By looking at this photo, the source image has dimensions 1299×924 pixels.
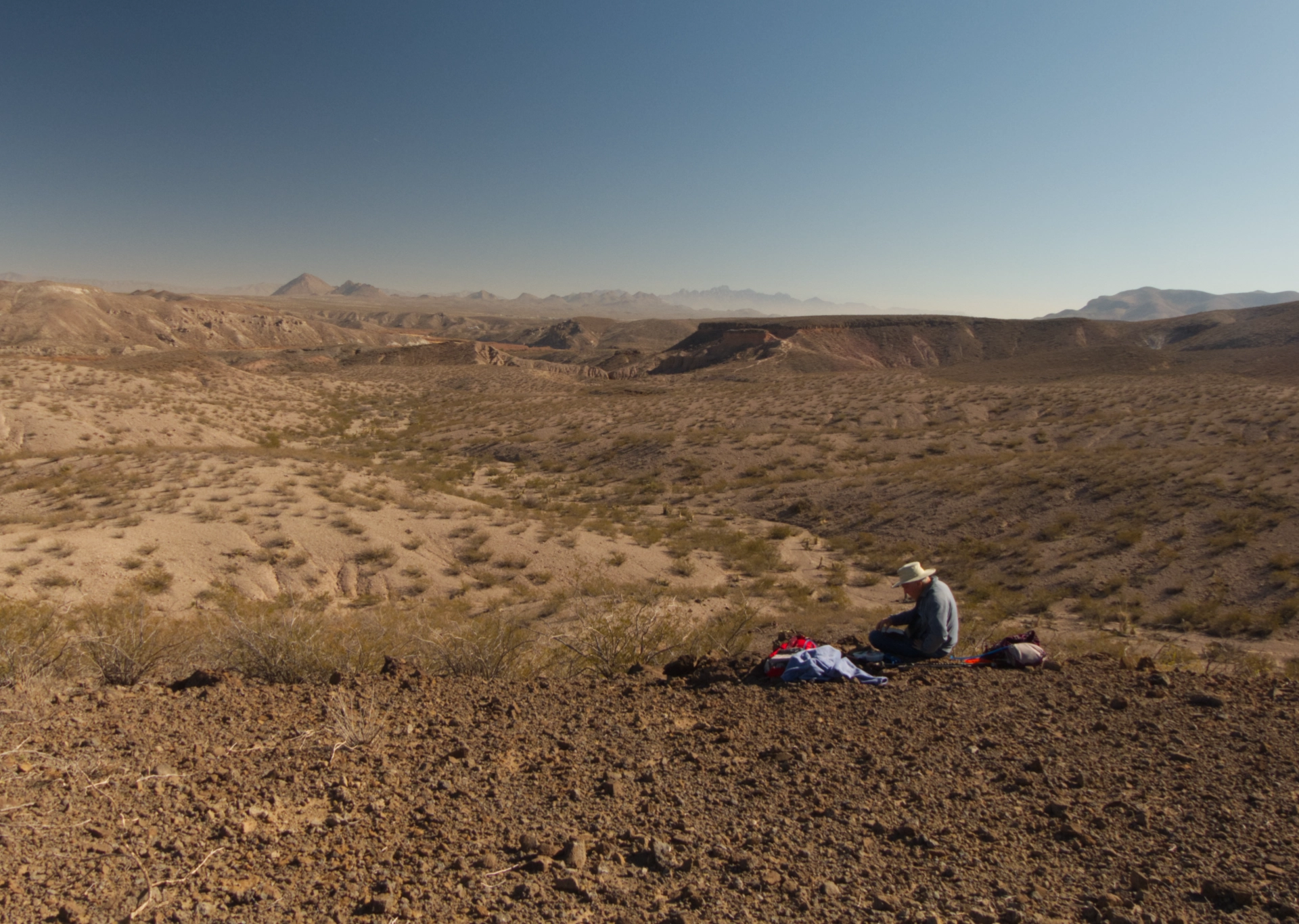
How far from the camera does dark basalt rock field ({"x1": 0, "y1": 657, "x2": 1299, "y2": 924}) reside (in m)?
3.00

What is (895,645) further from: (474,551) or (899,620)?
(474,551)

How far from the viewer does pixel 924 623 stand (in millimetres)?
6555

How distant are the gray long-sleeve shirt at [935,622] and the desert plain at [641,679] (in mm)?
650

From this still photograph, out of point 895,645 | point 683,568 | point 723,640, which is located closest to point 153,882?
point 723,640

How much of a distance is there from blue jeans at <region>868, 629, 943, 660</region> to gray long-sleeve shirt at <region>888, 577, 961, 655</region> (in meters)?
0.06

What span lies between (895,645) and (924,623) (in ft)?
1.27

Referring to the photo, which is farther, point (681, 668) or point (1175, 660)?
point (1175, 660)

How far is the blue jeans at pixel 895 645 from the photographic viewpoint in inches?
257

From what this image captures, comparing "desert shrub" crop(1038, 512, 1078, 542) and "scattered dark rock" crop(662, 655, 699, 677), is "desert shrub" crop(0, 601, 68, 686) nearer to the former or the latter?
"scattered dark rock" crop(662, 655, 699, 677)

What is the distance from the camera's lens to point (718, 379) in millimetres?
55562

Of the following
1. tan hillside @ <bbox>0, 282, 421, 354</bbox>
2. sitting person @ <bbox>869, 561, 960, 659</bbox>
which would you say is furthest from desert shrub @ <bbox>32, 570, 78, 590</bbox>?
tan hillside @ <bbox>0, 282, 421, 354</bbox>


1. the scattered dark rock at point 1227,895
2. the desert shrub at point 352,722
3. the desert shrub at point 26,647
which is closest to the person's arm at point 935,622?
the scattered dark rock at point 1227,895

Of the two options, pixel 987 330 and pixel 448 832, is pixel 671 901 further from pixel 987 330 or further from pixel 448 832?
pixel 987 330

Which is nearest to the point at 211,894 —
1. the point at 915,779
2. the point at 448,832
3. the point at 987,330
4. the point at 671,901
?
the point at 448,832
